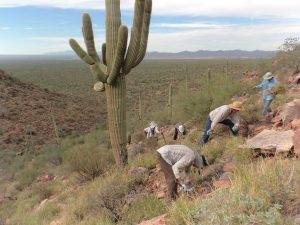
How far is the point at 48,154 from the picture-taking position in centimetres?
1730

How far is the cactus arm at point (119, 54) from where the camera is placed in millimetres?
8984

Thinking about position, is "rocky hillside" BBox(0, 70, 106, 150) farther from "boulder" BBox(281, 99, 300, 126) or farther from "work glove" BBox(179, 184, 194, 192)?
"work glove" BBox(179, 184, 194, 192)

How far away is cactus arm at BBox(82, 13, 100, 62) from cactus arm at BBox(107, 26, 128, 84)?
2.60ft

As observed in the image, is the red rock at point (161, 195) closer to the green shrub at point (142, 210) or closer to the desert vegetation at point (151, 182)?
the desert vegetation at point (151, 182)

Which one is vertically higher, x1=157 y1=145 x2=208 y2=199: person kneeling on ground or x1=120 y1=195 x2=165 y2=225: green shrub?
x1=157 y1=145 x2=208 y2=199: person kneeling on ground

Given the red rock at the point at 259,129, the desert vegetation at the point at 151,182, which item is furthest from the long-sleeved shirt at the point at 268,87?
the red rock at the point at 259,129

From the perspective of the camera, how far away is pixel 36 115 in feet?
83.1

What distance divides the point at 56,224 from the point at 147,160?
292 centimetres

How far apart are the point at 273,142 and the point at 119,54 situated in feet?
12.9

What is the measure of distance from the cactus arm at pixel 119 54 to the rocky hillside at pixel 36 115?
10.1 meters

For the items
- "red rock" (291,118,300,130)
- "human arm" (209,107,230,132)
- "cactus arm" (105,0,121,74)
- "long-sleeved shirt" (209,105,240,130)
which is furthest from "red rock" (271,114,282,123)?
"cactus arm" (105,0,121,74)

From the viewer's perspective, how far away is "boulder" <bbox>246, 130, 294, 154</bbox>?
6.91 m

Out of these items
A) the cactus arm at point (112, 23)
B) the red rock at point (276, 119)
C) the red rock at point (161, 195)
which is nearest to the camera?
the red rock at point (161, 195)

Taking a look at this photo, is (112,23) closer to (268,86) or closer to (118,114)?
(118,114)
